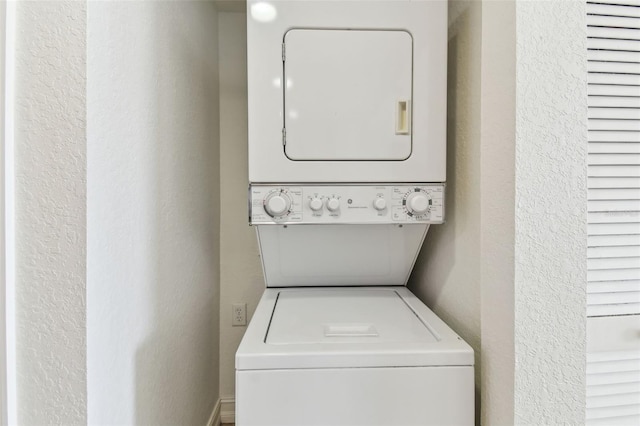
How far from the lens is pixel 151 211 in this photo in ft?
4.26

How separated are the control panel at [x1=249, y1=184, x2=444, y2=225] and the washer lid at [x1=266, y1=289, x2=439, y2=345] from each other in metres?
0.36

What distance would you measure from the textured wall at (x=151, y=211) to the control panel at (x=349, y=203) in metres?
0.40

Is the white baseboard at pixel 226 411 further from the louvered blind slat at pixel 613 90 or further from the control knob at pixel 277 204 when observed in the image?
the louvered blind slat at pixel 613 90

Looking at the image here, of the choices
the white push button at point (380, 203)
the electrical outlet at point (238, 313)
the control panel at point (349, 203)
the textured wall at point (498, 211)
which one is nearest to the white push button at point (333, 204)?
the control panel at point (349, 203)

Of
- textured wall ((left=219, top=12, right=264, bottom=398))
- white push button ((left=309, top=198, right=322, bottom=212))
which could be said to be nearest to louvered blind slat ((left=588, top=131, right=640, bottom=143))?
white push button ((left=309, top=198, right=322, bottom=212))

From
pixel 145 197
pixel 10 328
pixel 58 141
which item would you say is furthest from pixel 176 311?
pixel 58 141

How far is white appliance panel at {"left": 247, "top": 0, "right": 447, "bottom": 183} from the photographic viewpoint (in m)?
A: 1.34

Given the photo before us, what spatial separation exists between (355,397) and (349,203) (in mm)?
684

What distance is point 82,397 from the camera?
2.90 ft

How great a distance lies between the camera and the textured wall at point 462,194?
1.30m

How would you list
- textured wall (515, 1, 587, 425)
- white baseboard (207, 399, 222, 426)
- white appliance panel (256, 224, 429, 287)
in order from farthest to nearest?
1. white baseboard (207, 399, 222, 426)
2. white appliance panel (256, 224, 429, 287)
3. textured wall (515, 1, 587, 425)

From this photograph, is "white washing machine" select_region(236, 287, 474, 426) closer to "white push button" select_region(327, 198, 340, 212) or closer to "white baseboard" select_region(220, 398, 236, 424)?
"white push button" select_region(327, 198, 340, 212)

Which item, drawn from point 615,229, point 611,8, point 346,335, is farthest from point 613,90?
point 346,335

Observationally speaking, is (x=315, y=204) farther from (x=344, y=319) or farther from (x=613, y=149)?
(x=613, y=149)
